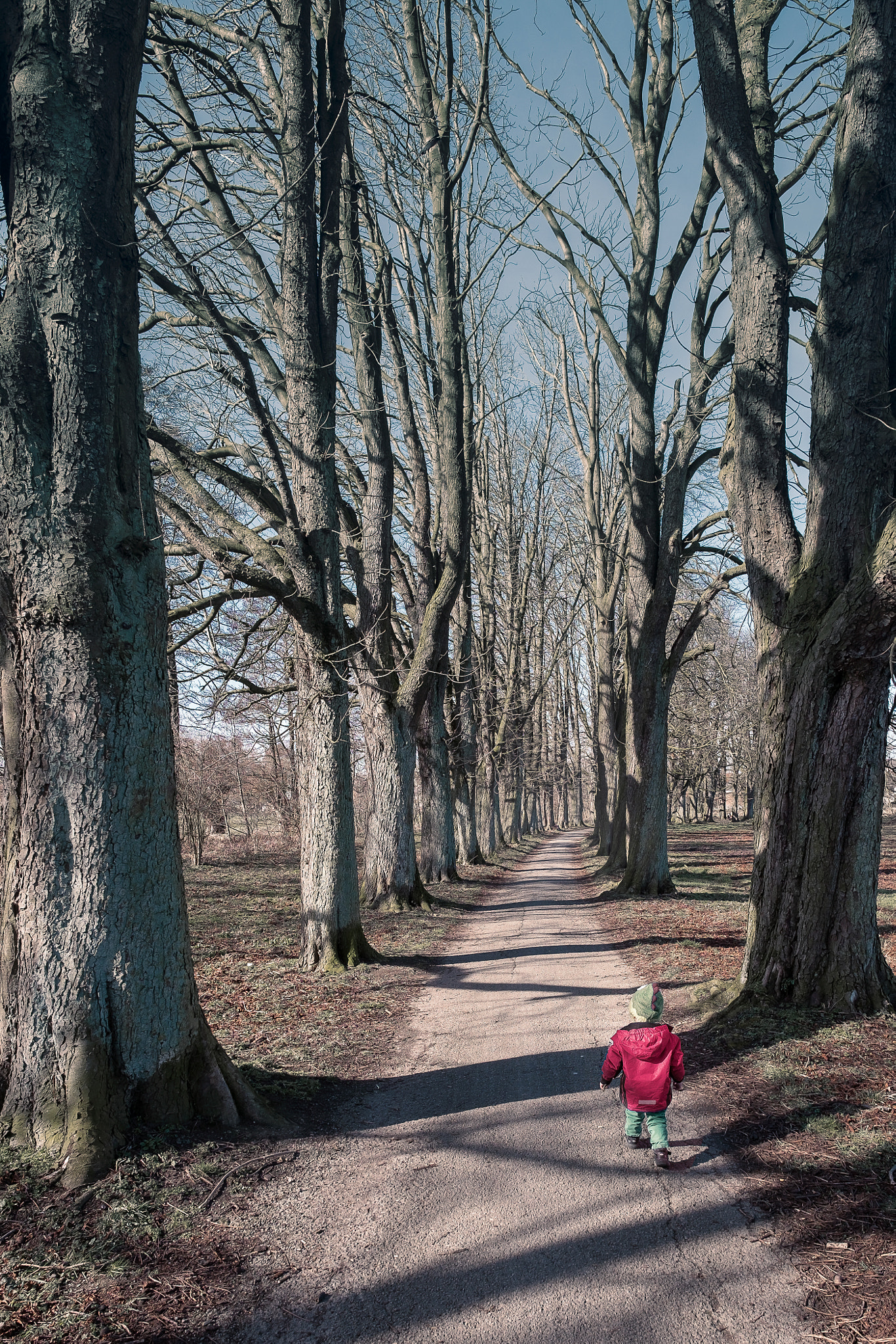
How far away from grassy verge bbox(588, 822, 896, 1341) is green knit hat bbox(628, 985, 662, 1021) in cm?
77

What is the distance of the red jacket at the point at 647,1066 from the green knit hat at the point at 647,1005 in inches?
2.7

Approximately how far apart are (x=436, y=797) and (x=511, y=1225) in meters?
12.5

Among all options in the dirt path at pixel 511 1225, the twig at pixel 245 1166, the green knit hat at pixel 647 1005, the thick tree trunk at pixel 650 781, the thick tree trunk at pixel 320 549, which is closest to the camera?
the dirt path at pixel 511 1225

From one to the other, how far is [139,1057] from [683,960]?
613 centimetres

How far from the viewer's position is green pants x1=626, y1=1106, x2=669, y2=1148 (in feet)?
12.3

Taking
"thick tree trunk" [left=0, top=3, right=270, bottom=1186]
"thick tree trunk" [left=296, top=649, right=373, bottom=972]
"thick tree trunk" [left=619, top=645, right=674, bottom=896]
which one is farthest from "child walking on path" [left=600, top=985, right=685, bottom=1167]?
"thick tree trunk" [left=619, top=645, right=674, bottom=896]

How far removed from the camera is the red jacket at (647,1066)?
12.5ft

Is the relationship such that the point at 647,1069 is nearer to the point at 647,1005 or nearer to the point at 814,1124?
the point at 647,1005

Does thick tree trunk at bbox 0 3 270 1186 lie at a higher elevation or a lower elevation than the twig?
higher

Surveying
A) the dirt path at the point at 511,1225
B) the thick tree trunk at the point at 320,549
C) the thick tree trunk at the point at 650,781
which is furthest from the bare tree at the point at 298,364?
the thick tree trunk at the point at 650,781

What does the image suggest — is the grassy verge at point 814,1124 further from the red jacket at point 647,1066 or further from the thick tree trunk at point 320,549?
the thick tree trunk at point 320,549

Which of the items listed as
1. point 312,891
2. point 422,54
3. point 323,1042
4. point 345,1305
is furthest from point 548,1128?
point 422,54

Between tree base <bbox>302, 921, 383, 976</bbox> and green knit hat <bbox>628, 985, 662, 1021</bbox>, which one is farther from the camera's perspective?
tree base <bbox>302, 921, 383, 976</bbox>

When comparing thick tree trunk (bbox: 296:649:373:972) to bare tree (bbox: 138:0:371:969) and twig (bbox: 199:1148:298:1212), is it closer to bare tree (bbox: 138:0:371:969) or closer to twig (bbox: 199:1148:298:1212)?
bare tree (bbox: 138:0:371:969)
